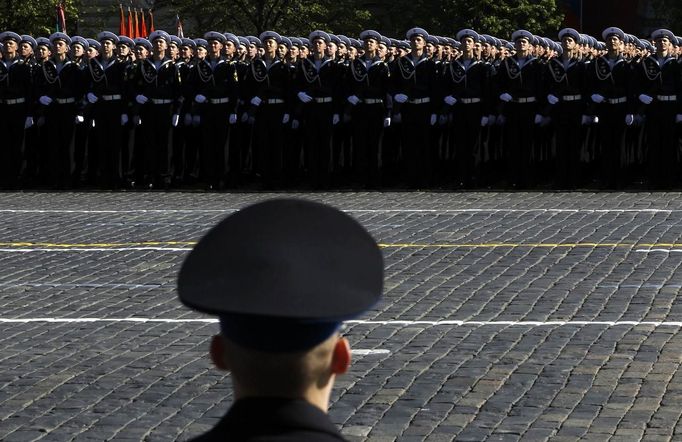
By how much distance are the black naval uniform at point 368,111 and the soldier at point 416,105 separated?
16 cm

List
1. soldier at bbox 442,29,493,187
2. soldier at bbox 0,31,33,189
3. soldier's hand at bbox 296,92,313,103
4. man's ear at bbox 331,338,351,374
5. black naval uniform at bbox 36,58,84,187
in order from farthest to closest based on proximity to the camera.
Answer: soldier at bbox 0,31,33,189 < black naval uniform at bbox 36,58,84,187 < soldier's hand at bbox 296,92,313,103 < soldier at bbox 442,29,493,187 < man's ear at bbox 331,338,351,374

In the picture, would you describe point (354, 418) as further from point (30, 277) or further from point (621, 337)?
point (30, 277)

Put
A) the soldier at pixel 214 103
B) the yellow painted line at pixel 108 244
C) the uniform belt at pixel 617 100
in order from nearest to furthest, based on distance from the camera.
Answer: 1. the yellow painted line at pixel 108 244
2. the uniform belt at pixel 617 100
3. the soldier at pixel 214 103

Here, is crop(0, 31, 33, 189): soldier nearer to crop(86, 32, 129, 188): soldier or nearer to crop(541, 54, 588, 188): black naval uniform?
crop(86, 32, 129, 188): soldier

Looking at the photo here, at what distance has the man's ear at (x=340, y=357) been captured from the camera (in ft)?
7.89

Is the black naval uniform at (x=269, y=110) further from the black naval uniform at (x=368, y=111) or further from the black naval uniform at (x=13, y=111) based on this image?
the black naval uniform at (x=13, y=111)

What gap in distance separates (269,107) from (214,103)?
67cm

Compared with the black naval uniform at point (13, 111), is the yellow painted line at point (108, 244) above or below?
below

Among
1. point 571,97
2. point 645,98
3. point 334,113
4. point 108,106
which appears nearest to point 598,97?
point 571,97

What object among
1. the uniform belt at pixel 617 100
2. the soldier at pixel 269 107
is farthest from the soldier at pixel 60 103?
the uniform belt at pixel 617 100

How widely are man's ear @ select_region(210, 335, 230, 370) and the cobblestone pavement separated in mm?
4338

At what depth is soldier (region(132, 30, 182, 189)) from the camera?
67.7 feet

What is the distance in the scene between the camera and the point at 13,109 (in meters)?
21.3

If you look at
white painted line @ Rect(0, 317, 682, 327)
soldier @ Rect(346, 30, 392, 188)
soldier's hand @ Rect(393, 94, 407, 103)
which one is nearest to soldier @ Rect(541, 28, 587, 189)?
soldier's hand @ Rect(393, 94, 407, 103)
